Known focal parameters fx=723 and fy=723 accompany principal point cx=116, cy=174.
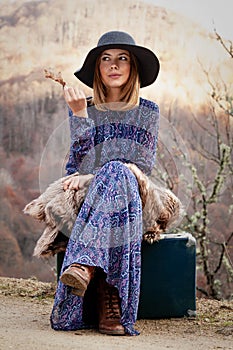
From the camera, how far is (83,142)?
305cm

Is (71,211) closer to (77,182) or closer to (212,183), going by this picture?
(77,182)

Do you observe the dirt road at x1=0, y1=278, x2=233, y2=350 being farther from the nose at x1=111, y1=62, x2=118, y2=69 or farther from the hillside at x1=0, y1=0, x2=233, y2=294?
the hillside at x1=0, y1=0, x2=233, y2=294

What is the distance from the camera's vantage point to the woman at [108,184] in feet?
9.29

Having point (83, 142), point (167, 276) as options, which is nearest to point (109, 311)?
point (167, 276)

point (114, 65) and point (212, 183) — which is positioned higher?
point (114, 65)

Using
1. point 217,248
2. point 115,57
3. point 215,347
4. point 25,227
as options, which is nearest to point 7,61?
Answer: point 25,227

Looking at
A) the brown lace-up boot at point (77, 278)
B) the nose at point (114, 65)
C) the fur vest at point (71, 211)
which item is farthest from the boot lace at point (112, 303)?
the nose at point (114, 65)

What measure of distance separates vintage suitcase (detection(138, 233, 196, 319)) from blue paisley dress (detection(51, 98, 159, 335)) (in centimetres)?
29

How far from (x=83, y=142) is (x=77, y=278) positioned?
2.12ft

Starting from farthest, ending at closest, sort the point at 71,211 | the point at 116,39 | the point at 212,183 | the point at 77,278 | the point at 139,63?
the point at 212,183 → the point at 139,63 → the point at 116,39 → the point at 71,211 → the point at 77,278

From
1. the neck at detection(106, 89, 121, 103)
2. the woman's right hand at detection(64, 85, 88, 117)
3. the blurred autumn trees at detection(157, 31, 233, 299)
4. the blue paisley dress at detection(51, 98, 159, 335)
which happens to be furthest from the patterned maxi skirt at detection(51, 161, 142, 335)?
the blurred autumn trees at detection(157, 31, 233, 299)

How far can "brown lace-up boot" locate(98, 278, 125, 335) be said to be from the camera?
2861 millimetres

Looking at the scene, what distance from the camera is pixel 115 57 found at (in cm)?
318

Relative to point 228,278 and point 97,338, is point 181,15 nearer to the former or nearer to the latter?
point 228,278
